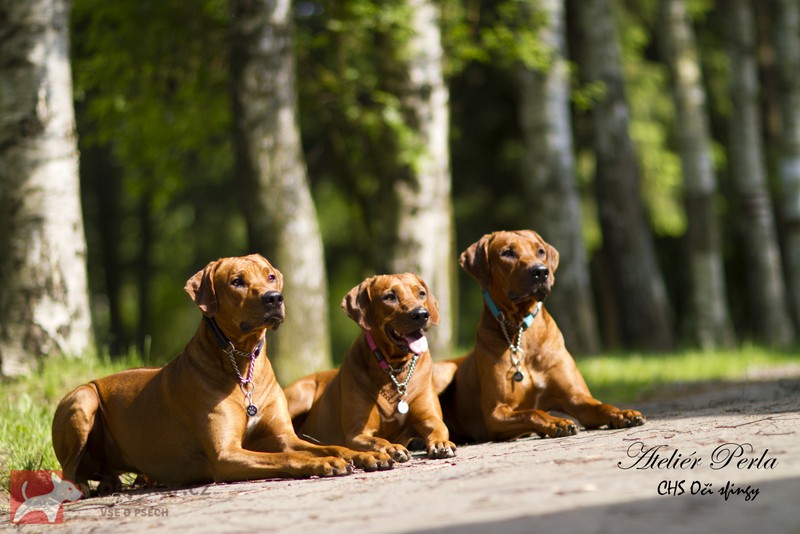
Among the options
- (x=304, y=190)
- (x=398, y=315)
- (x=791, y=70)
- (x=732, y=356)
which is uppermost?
(x=791, y=70)

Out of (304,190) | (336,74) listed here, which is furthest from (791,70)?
(304,190)

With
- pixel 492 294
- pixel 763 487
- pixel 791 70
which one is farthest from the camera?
pixel 791 70

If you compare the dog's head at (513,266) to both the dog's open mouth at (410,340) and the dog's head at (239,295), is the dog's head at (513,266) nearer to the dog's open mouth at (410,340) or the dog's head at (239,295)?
the dog's open mouth at (410,340)

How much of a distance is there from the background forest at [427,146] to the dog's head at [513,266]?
3072 millimetres

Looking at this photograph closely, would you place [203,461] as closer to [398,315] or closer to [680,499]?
[398,315]

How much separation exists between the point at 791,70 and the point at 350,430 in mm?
12372

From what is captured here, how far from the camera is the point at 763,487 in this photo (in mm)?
3811

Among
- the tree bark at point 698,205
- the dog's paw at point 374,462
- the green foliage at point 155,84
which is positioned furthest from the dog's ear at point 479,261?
the tree bark at point 698,205

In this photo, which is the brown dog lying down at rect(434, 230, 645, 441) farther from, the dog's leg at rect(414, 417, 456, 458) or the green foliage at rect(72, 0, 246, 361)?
the green foliage at rect(72, 0, 246, 361)

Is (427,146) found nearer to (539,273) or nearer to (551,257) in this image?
(551,257)

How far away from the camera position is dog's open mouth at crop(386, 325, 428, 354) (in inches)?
237

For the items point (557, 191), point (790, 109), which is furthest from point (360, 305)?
point (790, 109)

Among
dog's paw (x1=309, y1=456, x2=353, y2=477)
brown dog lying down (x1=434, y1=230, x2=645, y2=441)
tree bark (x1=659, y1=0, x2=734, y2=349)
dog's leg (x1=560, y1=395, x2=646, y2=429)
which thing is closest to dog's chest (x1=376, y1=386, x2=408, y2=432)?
brown dog lying down (x1=434, y1=230, x2=645, y2=441)

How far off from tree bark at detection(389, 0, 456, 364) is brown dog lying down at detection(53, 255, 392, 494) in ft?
17.8
